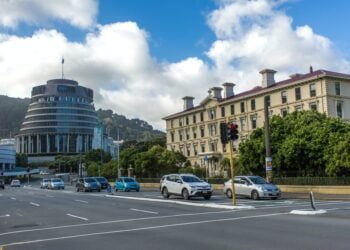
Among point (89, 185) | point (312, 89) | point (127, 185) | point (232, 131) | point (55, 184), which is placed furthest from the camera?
point (312, 89)

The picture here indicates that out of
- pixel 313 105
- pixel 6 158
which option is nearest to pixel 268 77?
pixel 313 105

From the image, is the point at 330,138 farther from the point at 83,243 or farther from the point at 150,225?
the point at 83,243

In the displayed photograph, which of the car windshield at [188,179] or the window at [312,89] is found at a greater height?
the window at [312,89]

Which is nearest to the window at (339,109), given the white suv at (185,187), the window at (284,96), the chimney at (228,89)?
the window at (284,96)

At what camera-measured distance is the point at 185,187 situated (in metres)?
31.5

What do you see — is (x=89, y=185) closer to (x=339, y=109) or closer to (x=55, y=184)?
(x=55, y=184)

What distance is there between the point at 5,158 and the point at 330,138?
6238 inches

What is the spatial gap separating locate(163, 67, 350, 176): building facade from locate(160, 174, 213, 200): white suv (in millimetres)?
35333

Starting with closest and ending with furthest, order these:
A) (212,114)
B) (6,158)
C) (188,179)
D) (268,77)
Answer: (188,179), (268,77), (212,114), (6,158)

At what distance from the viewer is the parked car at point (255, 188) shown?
101 ft

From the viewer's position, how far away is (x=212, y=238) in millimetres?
12758

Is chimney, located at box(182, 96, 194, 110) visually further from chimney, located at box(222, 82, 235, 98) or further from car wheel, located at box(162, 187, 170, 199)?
car wheel, located at box(162, 187, 170, 199)

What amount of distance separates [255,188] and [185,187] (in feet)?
14.4

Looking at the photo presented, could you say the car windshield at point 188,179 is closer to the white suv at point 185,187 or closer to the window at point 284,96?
the white suv at point 185,187
